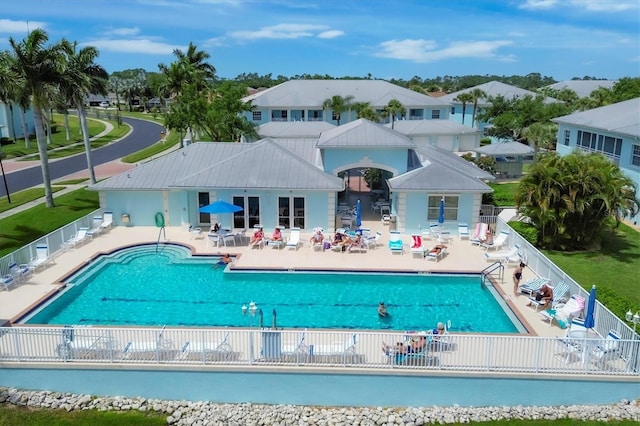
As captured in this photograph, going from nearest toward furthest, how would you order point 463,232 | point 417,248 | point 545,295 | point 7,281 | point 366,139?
point 545,295 < point 7,281 < point 417,248 < point 463,232 < point 366,139

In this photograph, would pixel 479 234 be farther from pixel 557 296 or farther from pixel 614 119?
pixel 614 119

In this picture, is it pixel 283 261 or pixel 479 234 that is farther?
pixel 479 234

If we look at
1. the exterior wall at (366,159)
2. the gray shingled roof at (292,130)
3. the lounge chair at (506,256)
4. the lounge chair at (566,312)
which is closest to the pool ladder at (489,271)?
the lounge chair at (506,256)

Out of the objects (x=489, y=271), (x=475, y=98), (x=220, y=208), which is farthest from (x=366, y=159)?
(x=475, y=98)

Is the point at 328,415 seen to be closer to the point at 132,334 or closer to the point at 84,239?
the point at 132,334

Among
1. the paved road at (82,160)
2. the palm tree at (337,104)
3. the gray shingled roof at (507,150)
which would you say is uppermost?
the palm tree at (337,104)

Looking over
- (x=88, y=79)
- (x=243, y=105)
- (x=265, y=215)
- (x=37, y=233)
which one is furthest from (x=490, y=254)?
(x=243, y=105)

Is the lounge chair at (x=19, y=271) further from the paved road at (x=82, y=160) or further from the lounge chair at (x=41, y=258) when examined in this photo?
the paved road at (x=82, y=160)
